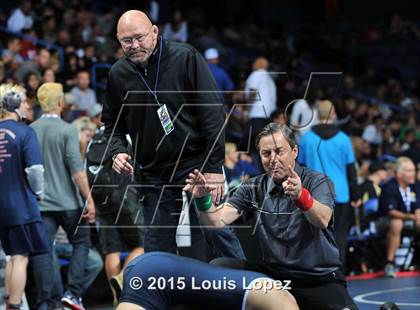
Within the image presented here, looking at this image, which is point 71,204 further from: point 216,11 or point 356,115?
point 216,11

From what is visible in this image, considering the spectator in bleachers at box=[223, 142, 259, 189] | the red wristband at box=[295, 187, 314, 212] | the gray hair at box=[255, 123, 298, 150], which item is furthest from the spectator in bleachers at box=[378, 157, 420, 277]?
the red wristband at box=[295, 187, 314, 212]

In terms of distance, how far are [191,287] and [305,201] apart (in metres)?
0.73

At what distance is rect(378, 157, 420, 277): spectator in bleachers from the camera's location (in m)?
11.2

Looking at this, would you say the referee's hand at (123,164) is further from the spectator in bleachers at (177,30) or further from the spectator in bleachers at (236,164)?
the spectator in bleachers at (177,30)

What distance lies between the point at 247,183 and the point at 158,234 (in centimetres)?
80

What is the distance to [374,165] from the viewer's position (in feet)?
43.1

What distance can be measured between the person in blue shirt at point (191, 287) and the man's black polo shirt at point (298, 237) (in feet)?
1.52

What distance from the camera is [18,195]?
769 centimetres

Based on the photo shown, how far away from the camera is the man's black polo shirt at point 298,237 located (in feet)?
17.6

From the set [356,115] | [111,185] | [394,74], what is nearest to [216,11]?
[394,74]

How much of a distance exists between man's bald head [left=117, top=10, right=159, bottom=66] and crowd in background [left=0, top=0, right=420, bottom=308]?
1.93 metres

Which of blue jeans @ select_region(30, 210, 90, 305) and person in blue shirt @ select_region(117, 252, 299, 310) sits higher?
person in blue shirt @ select_region(117, 252, 299, 310)

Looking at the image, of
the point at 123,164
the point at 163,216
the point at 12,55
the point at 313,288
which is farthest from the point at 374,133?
the point at 313,288

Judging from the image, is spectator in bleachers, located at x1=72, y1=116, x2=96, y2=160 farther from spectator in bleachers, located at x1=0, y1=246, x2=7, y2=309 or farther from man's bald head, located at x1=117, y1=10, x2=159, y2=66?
man's bald head, located at x1=117, y1=10, x2=159, y2=66
